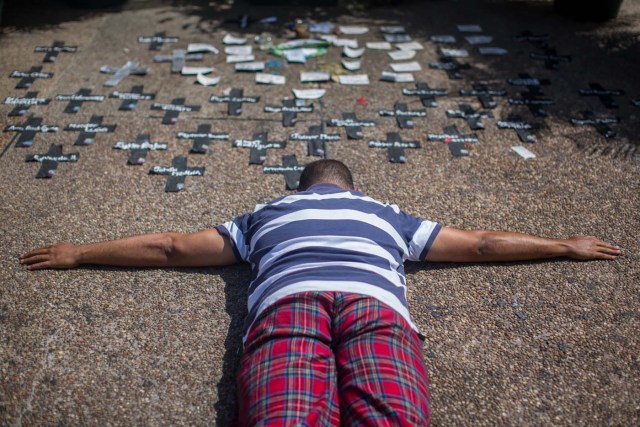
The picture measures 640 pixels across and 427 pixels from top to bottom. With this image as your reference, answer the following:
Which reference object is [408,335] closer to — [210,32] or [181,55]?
[181,55]

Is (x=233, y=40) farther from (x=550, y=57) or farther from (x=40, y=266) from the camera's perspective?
(x=40, y=266)

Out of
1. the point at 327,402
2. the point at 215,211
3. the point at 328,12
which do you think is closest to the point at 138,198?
the point at 215,211

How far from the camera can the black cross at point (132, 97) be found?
15.6 feet

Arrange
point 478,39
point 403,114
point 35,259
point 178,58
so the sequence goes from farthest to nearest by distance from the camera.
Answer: point 478,39, point 178,58, point 403,114, point 35,259

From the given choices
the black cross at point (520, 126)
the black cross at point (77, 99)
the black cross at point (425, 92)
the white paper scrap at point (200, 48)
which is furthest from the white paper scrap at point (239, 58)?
the black cross at point (520, 126)

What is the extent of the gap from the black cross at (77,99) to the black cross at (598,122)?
439 cm

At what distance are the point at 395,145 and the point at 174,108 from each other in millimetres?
2046

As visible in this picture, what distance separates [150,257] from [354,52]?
11.9 ft

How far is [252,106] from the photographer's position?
4.79 meters

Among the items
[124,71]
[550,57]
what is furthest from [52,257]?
[550,57]

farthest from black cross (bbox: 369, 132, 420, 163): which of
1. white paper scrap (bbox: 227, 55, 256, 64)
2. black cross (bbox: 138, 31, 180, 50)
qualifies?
black cross (bbox: 138, 31, 180, 50)

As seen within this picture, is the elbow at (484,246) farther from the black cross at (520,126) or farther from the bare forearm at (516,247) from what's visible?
the black cross at (520,126)

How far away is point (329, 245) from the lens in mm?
2477

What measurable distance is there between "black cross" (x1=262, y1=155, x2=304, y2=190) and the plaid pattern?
5.42 feet
